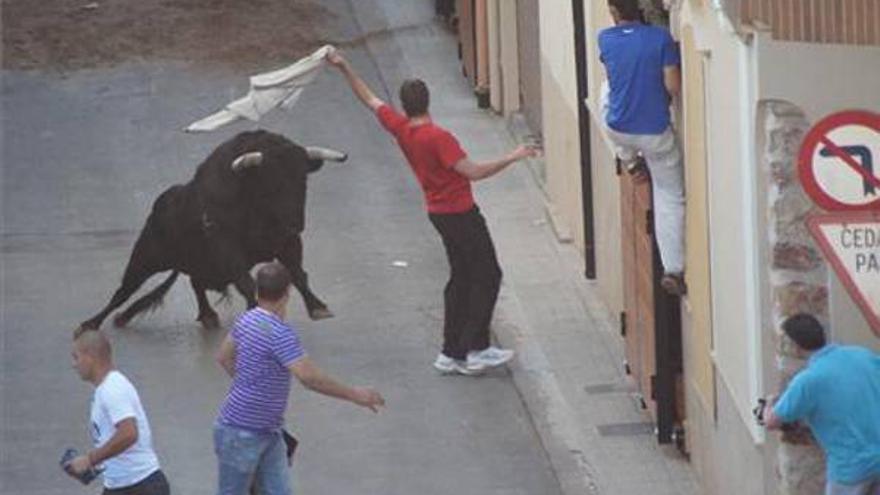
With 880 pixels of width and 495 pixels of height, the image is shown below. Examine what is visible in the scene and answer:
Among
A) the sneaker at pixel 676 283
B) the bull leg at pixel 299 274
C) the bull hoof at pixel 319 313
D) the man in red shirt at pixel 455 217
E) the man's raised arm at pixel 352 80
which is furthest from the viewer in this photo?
the bull hoof at pixel 319 313

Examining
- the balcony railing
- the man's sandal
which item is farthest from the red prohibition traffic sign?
the man's sandal

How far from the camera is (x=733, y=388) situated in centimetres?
1333

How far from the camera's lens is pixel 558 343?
1802cm

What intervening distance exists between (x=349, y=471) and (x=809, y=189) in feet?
14.6

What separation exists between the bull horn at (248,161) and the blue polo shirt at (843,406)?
6612 mm

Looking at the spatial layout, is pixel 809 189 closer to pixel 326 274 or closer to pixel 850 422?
pixel 850 422

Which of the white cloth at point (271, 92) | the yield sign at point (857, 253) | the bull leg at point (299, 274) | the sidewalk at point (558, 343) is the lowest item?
the sidewalk at point (558, 343)

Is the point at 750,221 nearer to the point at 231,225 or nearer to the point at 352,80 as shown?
the point at 352,80

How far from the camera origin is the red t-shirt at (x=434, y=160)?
16.6 meters

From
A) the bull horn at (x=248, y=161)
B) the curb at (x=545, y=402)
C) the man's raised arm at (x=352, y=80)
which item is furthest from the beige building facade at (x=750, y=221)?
the bull horn at (x=248, y=161)

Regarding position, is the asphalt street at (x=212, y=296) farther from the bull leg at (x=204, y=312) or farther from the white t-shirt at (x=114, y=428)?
the white t-shirt at (x=114, y=428)

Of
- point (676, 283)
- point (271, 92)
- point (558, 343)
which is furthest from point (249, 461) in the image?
point (558, 343)

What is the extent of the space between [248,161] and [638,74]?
3711 mm

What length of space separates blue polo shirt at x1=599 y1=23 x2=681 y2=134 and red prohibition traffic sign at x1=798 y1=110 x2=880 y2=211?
2885 mm
